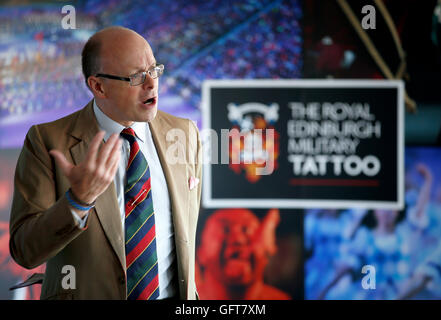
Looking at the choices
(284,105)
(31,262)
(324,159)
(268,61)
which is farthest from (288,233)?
(31,262)

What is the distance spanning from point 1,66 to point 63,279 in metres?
2.28

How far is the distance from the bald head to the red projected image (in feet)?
7.13

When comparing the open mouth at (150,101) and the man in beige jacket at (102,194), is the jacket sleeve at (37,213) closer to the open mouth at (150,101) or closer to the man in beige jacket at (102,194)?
the man in beige jacket at (102,194)

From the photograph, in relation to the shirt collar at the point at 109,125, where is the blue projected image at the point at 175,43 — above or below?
above

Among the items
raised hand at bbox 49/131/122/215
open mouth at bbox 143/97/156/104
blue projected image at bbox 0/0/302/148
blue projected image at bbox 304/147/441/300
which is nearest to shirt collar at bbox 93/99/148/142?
open mouth at bbox 143/97/156/104

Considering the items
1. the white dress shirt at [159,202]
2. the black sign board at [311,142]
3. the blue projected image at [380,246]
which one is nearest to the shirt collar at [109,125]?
the white dress shirt at [159,202]

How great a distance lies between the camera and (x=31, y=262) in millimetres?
1185

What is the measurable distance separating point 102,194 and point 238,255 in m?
2.19

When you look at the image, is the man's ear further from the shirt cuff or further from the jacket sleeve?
the shirt cuff

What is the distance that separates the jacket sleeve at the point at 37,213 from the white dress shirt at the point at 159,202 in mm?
174

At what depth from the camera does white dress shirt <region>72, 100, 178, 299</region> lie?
1.32 meters

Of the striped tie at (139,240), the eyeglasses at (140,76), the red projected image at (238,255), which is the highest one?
the eyeglasses at (140,76)

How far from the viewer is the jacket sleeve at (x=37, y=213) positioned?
1.11 metres

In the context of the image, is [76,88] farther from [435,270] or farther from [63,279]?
[435,270]
